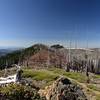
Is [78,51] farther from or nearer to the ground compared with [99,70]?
farther from the ground

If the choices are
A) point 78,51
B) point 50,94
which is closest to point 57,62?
point 78,51

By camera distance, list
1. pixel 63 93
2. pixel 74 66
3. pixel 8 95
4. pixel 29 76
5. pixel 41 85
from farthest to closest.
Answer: pixel 74 66, pixel 29 76, pixel 41 85, pixel 63 93, pixel 8 95

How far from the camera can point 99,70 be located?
354 ft

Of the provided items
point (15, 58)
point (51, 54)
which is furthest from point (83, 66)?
point (15, 58)

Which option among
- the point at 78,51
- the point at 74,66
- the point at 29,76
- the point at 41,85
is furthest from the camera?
A: the point at 78,51

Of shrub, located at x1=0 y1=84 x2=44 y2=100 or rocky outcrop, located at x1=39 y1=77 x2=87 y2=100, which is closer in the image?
shrub, located at x1=0 y1=84 x2=44 y2=100

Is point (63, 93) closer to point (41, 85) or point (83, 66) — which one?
point (41, 85)

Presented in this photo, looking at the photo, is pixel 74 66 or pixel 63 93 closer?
pixel 63 93

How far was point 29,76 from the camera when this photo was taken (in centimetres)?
5809

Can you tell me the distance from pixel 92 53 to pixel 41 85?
99811 mm

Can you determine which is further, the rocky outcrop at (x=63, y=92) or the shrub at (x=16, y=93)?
the rocky outcrop at (x=63, y=92)

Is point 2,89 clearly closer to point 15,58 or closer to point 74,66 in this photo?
point 74,66

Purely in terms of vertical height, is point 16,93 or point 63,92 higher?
point 16,93

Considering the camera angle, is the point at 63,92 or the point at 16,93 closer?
the point at 16,93
